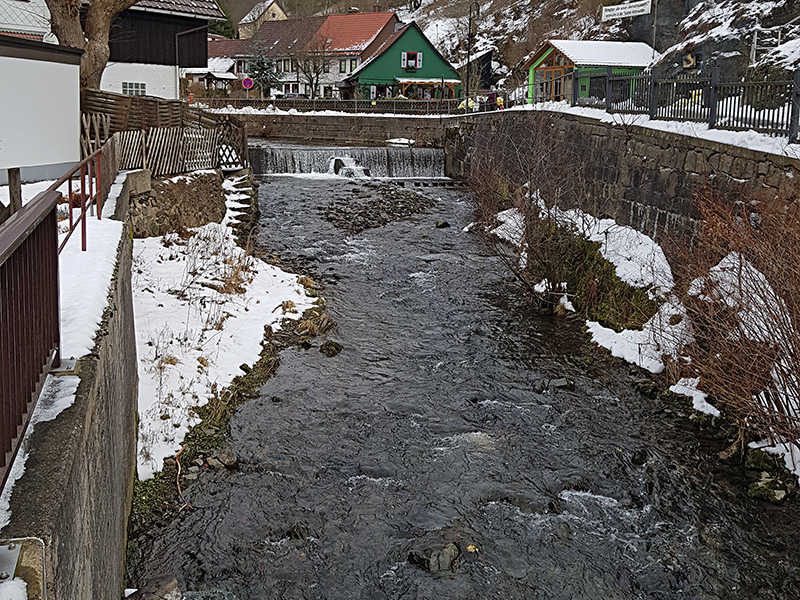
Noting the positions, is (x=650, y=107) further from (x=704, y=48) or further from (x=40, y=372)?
(x=40, y=372)

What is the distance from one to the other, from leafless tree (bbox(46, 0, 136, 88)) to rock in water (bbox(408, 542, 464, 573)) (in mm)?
16303

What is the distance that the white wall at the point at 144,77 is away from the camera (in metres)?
31.6

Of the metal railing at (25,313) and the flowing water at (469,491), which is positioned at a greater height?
the metal railing at (25,313)

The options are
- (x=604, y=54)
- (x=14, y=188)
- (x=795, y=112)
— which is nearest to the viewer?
(x=14, y=188)

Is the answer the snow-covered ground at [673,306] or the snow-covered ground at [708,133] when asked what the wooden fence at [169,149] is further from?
the snow-covered ground at [708,133]

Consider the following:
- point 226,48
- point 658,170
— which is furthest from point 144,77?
point 226,48

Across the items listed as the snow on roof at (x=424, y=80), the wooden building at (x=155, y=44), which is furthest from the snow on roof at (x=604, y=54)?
the snow on roof at (x=424, y=80)

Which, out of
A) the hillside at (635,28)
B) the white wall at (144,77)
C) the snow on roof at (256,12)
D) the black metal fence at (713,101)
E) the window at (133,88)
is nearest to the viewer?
the black metal fence at (713,101)

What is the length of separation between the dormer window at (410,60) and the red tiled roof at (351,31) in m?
6.12

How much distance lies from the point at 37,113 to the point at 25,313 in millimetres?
1779

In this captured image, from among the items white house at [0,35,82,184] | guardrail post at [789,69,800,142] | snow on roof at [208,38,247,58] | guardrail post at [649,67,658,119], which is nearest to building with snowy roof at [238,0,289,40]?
snow on roof at [208,38,247,58]

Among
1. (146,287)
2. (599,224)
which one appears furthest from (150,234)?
(599,224)

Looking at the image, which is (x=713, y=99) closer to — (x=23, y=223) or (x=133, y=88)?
(x=23, y=223)

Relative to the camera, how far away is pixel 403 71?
6538 cm
